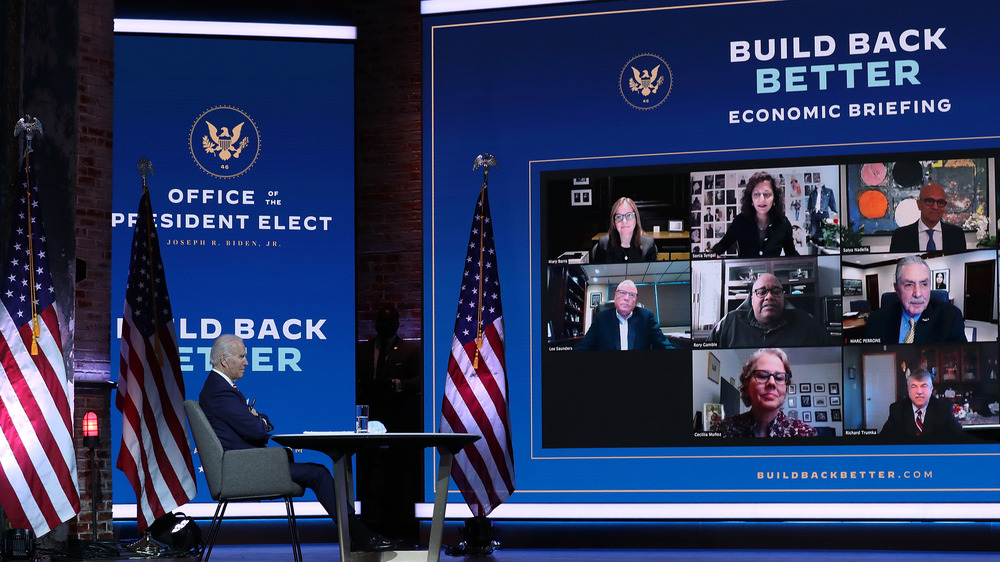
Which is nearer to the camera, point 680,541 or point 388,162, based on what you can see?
point 680,541

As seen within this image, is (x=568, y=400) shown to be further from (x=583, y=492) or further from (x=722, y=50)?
(x=722, y=50)

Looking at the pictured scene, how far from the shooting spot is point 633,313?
324 inches

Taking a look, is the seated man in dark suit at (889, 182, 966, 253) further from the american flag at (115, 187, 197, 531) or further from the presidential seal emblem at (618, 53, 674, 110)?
the american flag at (115, 187, 197, 531)

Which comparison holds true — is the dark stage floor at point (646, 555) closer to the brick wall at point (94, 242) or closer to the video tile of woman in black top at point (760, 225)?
the brick wall at point (94, 242)

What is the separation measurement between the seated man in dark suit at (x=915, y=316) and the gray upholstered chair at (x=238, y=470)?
13.4ft

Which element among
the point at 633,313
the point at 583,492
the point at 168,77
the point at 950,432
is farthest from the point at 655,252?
the point at 168,77

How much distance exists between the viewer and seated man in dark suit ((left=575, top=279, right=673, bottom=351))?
8203mm

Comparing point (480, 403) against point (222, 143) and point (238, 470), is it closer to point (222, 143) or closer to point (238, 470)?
point (238, 470)

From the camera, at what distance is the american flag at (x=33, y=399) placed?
21.5ft

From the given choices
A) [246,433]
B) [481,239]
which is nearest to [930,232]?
[481,239]

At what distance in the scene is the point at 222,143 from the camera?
8.85 metres

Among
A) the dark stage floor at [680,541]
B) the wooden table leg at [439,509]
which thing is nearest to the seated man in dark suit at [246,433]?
the wooden table leg at [439,509]

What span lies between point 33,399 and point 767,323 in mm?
4780

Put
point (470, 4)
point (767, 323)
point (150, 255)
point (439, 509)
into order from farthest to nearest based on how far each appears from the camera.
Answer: point (470, 4) < point (150, 255) < point (767, 323) < point (439, 509)
